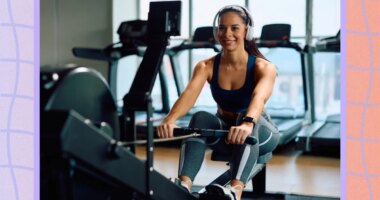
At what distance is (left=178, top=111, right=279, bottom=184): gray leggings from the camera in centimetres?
213

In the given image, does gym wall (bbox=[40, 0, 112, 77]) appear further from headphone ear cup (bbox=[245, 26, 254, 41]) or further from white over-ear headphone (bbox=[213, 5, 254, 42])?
headphone ear cup (bbox=[245, 26, 254, 41])

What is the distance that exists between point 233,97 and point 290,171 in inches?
54.2

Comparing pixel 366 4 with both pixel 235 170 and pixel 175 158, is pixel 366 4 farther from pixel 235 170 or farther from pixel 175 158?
pixel 175 158

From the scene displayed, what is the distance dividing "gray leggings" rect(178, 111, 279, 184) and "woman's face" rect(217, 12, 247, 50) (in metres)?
0.31

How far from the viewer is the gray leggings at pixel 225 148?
213cm

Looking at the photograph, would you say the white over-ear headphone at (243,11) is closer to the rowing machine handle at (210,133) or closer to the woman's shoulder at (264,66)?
the woman's shoulder at (264,66)

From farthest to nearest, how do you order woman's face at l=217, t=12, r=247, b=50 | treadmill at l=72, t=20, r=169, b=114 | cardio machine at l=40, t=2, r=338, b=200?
treadmill at l=72, t=20, r=169, b=114 → woman's face at l=217, t=12, r=247, b=50 → cardio machine at l=40, t=2, r=338, b=200

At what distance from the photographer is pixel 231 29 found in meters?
2.11

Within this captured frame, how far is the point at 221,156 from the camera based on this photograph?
2.37 metres

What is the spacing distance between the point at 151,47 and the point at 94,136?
0.48m

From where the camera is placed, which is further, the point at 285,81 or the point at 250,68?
the point at 285,81
